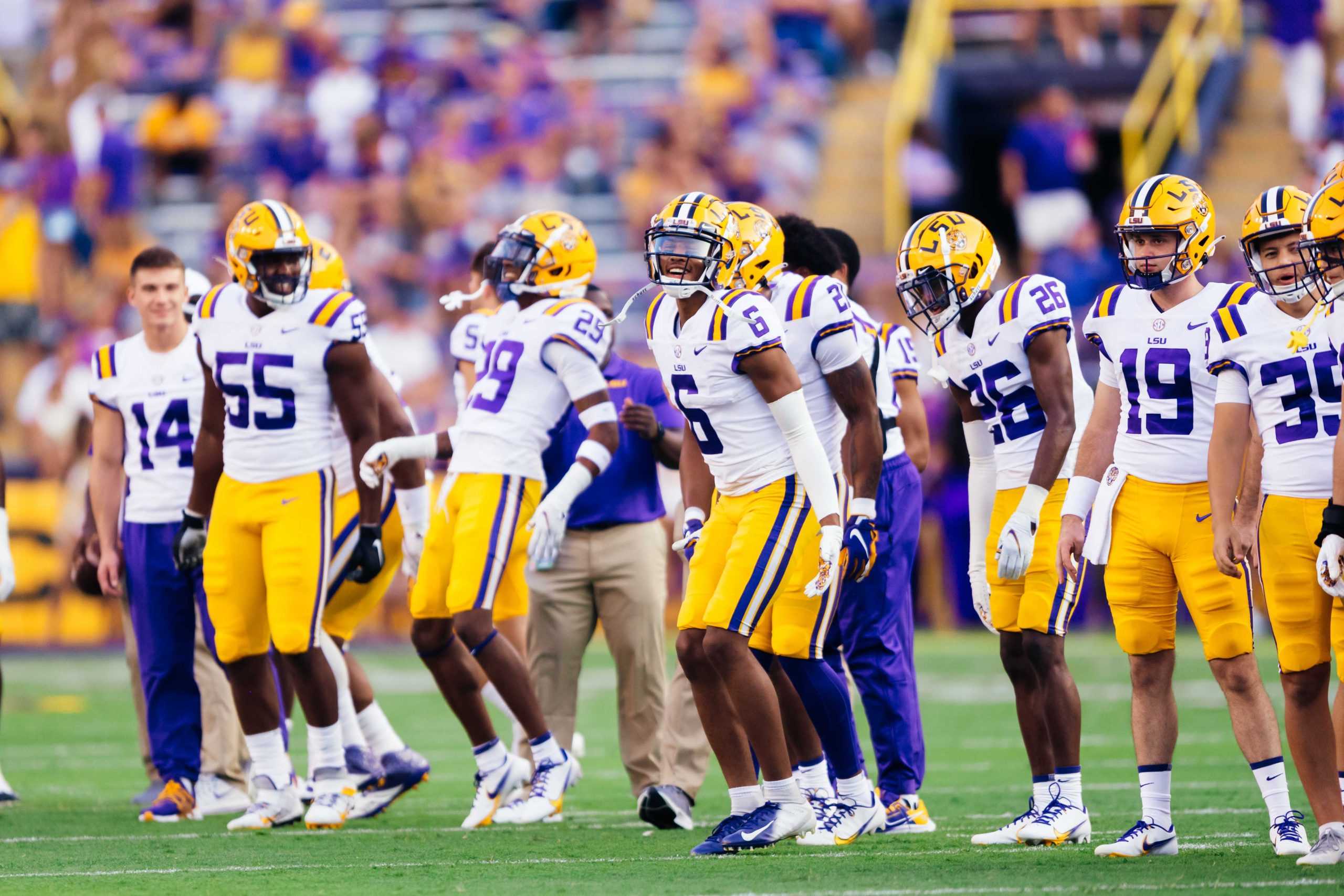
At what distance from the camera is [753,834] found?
6105 mm

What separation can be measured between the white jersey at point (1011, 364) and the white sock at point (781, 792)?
1.29 m

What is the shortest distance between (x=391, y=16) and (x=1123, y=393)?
1456cm

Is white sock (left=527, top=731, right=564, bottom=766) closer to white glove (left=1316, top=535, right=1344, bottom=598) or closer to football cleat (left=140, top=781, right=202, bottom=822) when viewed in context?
football cleat (left=140, top=781, right=202, bottom=822)

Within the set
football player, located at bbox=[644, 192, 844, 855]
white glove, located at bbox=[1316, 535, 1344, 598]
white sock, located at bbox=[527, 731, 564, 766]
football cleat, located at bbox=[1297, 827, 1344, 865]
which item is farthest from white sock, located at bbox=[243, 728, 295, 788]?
white glove, located at bbox=[1316, 535, 1344, 598]

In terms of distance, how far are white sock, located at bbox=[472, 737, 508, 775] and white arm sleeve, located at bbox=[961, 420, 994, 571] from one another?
195cm

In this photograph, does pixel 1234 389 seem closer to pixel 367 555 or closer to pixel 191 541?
pixel 367 555

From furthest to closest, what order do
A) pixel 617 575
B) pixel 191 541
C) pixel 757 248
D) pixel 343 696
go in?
pixel 617 575 → pixel 343 696 → pixel 191 541 → pixel 757 248

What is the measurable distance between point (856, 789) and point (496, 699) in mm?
3977

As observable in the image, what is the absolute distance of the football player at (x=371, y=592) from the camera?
750cm

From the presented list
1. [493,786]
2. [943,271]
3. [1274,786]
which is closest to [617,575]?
[493,786]

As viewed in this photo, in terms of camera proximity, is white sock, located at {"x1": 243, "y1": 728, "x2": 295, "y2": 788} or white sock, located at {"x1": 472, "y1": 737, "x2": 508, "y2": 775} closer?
white sock, located at {"x1": 243, "y1": 728, "x2": 295, "y2": 788}

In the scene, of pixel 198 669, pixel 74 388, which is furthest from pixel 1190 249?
pixel 74 388

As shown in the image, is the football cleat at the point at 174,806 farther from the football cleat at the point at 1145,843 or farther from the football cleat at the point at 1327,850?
the football cleat at the point at 1327,850

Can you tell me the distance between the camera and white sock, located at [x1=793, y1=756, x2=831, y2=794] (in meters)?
6.42
